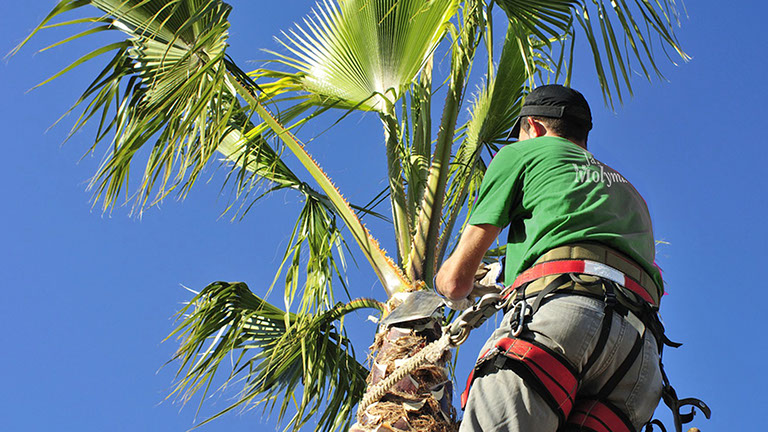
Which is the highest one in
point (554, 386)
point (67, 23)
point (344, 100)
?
point (344, 100)

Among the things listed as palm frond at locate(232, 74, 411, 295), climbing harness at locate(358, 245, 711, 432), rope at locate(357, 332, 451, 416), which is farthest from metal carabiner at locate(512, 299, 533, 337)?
palm frond at locate(232, 74, 411, 295)

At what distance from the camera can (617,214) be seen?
7.17 feet

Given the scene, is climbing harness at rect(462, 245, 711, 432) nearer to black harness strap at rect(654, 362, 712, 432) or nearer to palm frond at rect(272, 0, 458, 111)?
black harness strap at rect(654, 362, 712, 432)

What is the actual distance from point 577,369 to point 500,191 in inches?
23.4

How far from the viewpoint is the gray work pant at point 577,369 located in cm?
187

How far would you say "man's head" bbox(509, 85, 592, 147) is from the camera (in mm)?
2455

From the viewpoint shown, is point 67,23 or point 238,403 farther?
point 238,403

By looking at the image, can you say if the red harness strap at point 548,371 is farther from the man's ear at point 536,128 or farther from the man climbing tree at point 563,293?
the man's ear at point 536,128

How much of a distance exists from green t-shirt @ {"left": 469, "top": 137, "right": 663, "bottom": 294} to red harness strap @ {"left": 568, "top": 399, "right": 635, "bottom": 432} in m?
0.45

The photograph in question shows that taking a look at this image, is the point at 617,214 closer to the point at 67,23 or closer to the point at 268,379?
the point at 67,23

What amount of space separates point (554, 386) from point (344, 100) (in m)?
3.78

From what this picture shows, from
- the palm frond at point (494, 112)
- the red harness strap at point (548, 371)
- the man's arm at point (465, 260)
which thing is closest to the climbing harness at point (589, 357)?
the red harness strap at point (548, 371)

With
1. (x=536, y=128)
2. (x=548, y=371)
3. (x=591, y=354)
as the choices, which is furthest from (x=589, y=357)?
(x=536, y=128)

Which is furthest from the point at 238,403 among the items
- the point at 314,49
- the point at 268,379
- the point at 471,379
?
the point at 471,379
